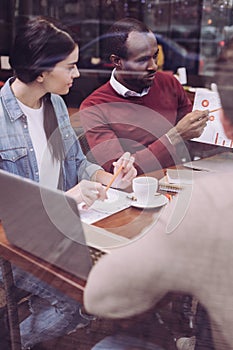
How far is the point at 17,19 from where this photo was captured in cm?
141

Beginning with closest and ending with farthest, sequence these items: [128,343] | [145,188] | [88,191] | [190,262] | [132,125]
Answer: [190,262] < [128,343] < [88,191] < [145,188] < [132,125]

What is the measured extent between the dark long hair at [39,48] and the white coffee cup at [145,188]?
22cm

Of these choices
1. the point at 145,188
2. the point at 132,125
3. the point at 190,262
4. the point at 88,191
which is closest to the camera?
the point at 190,262

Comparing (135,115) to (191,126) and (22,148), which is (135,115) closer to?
(191,126)

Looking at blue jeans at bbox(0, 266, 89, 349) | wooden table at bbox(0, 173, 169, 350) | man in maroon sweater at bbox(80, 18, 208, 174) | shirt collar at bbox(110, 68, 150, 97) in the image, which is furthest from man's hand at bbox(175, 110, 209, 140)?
blue jeans at bbox(0, 266, 89, 349)

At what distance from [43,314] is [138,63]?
2.21ft

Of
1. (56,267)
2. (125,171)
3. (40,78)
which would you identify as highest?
(40,78)

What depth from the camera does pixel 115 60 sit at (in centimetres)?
112

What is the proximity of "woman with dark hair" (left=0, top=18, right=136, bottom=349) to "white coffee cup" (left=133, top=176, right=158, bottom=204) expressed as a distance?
3 centimetres

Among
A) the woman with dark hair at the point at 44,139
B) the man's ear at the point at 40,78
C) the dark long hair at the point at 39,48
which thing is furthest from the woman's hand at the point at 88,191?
the man's ear at the point at 40,78

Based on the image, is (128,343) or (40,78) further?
(40,78)

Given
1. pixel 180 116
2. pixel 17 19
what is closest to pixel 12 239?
pixel 180 116

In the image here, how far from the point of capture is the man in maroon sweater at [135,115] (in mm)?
1086

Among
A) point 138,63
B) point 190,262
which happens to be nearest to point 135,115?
point 138,63
